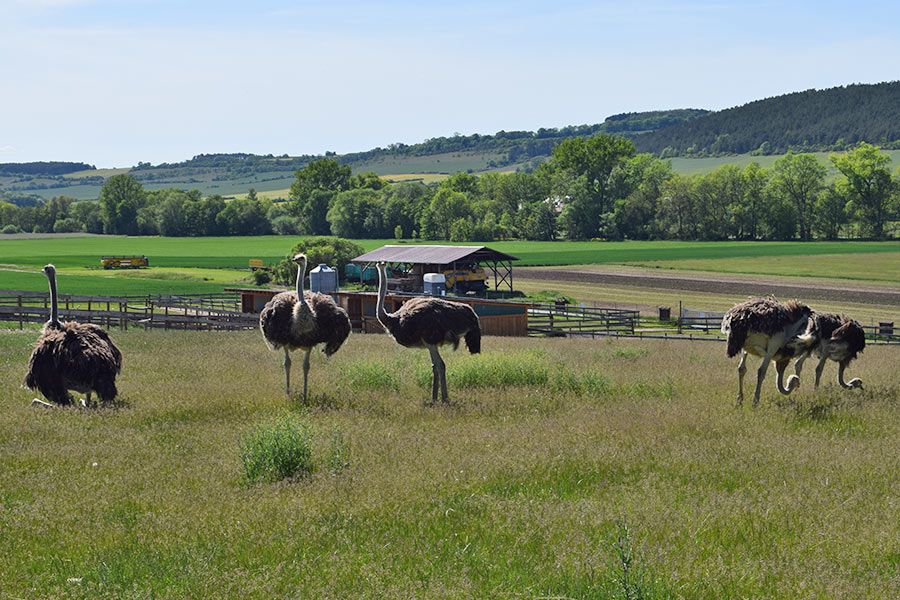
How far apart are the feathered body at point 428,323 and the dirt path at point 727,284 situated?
46.3m

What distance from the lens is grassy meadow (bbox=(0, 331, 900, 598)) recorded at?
28.2 feet

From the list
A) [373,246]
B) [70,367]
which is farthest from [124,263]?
[70,367]

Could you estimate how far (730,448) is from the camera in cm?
1353

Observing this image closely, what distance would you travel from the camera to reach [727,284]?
6994 cm

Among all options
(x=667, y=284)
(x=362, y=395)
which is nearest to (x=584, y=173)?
(x=667, y=284)

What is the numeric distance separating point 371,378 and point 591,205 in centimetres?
11187

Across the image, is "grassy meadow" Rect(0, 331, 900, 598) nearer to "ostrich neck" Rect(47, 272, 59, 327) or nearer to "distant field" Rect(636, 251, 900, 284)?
"ostrich neck" Rect(47, 272, 59, 327)

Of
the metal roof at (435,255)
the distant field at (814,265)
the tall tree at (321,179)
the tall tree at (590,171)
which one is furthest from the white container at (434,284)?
the tall tree at (321,179)

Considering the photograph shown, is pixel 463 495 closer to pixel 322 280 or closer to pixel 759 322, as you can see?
pixel 759 322

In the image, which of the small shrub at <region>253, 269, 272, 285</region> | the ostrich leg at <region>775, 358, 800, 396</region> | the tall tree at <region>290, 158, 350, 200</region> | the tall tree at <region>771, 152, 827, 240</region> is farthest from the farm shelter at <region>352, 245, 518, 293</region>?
the tall tree at <region>290, 158, 350, 200</region>

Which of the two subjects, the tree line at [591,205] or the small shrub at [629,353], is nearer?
the small shrub at [629,353]

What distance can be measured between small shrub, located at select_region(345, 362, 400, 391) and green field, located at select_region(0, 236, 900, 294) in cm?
5157

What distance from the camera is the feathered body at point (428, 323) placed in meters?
17.9

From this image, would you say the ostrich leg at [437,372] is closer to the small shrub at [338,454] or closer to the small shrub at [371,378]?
the small shrub at [371,378]
